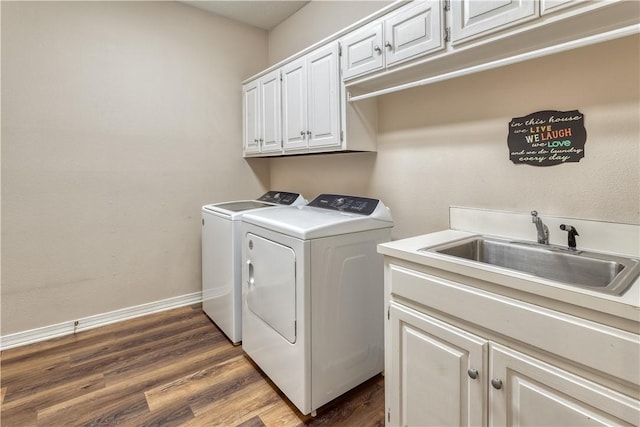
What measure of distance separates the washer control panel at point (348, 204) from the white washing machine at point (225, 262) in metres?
0.34

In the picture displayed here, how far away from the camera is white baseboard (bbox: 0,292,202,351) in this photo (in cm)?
225

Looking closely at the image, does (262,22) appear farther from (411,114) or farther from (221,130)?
(411,114)

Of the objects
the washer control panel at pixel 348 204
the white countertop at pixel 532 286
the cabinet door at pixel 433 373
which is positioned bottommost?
the cabinet door at pixel 433 373

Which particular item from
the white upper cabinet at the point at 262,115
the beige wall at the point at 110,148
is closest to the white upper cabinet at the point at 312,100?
the white upper cabinet at the point at 262,115

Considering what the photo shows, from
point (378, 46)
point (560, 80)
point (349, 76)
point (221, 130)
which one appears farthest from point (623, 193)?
point (221, 130)

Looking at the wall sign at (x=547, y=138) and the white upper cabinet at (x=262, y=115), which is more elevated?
the white upper cabinet at (x=262, y=115)

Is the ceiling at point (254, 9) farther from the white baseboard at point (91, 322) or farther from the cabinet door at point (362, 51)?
the white baseboard at point (91, 322)

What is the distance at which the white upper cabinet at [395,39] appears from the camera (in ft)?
4.75

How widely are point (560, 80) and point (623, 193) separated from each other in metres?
0.53

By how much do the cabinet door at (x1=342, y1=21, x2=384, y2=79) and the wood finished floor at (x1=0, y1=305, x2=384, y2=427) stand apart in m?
1.81

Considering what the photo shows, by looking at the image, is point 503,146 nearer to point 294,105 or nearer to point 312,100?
point 312,100

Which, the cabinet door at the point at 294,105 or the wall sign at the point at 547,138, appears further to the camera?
the cabinet door at the point at 294,105

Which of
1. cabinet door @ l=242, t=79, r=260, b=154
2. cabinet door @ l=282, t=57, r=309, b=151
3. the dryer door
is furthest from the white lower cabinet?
cabinet door @ l=242, t=79, r=260, b=154

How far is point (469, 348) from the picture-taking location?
1.07 metres
